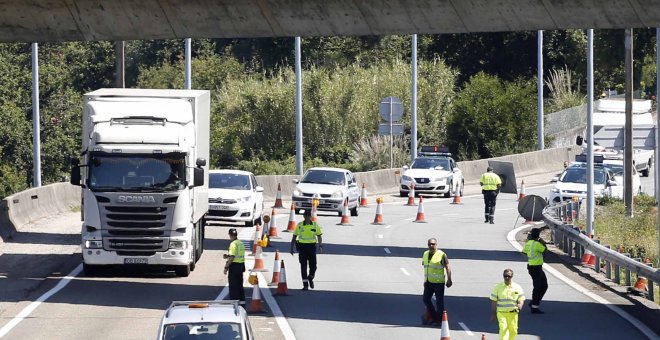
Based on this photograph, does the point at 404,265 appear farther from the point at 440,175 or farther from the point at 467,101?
the point at 467,101

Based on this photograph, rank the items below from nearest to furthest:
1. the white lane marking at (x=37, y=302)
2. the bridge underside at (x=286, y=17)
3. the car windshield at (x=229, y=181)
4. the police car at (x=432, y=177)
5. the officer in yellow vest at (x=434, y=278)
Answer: the white lane marking at (x=37, y=302) < the officer in yellow vest at (x=434, y=278) < the bridge underside at (x=286, y=17) < the car windshield at (x=229, y=181) < the police car at (x=432, y=177)

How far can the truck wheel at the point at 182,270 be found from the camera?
27.9 m

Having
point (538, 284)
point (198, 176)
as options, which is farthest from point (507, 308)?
point (198, 176)

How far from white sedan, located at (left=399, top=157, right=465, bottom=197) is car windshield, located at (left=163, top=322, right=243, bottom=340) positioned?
1414 inches

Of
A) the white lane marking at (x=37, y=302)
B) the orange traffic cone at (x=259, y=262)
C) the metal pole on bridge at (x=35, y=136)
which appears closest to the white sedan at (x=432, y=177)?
the metal pole on bridge at (x=35, y=136)

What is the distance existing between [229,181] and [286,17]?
39.9 ft

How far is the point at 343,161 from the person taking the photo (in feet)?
224

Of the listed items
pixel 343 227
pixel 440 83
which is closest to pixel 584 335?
pixel 343 227

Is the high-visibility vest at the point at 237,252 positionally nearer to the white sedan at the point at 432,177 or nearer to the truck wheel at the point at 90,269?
the truck wheel at the point at 90,269

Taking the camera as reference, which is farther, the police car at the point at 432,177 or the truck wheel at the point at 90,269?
the police car at the point at 432,177

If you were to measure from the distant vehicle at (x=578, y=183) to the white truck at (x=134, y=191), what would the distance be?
20001mm

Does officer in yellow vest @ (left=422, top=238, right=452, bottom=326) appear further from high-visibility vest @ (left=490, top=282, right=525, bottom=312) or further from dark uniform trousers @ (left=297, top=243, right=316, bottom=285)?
dark uniform trousers @ (left=297, top=243, right=316, bottom=285)

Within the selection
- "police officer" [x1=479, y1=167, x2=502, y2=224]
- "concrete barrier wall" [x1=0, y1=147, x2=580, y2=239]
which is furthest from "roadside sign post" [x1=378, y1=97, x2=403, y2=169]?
"police officer" [x1=479, y1=167, x2=502, y2=224]

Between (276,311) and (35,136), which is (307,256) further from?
(35,136)
